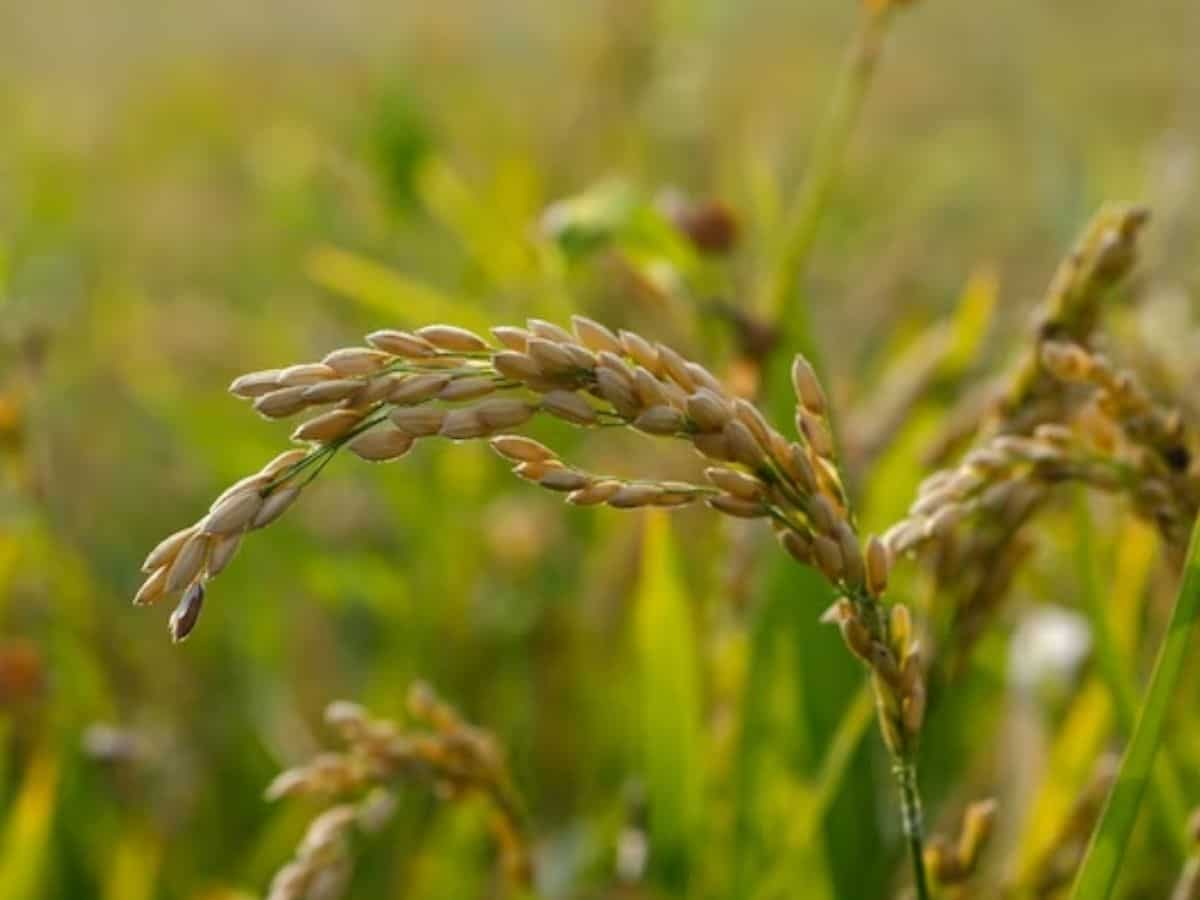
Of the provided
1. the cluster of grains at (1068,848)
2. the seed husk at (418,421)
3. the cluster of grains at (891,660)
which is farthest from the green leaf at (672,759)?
the seed husk at (418,421)

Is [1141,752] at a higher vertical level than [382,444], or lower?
lower

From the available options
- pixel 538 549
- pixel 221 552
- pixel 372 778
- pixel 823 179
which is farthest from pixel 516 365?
pixel 538 549

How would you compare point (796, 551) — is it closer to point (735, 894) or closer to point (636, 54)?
point (735, 894)

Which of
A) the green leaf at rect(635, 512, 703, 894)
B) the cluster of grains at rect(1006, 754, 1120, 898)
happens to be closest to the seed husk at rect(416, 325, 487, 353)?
the cluster of grains at rect(1006, 754, 1120, 898)

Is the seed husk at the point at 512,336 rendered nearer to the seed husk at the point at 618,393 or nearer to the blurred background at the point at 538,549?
the seed husk at the point at 618,393

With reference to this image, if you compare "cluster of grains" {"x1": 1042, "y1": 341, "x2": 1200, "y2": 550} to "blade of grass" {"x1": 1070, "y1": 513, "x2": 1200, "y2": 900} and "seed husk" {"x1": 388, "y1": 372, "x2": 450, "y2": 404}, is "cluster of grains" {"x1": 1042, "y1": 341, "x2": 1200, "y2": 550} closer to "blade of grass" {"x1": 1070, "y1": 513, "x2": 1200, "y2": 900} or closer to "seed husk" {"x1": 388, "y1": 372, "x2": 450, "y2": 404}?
"blade of grass" {"x1": 1070, "y1": 513, "x2": 1200, "y2": 900}

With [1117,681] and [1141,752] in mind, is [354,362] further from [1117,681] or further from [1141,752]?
[1117,681]

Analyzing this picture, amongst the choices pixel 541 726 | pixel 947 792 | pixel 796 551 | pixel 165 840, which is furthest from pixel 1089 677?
pixel 796 551
